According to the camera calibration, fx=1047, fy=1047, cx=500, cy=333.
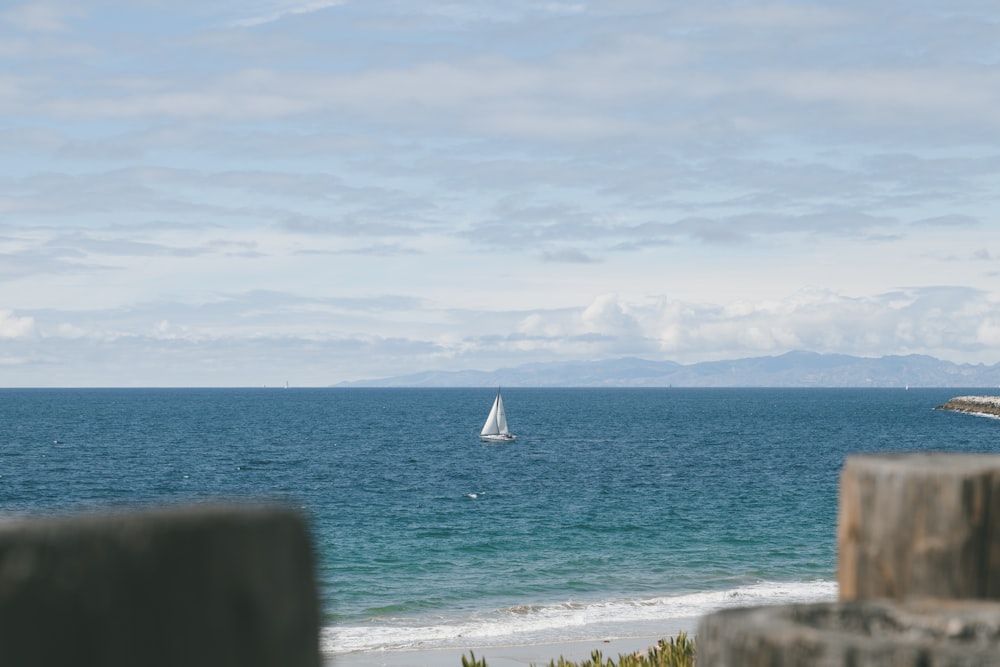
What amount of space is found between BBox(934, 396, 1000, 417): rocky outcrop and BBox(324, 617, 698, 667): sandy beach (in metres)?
137

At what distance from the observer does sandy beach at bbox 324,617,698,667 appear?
68.1ft

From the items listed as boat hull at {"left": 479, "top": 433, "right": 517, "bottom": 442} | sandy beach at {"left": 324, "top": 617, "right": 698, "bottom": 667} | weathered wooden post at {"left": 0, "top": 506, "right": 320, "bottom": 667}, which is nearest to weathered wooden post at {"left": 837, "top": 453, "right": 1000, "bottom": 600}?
weathered wooden post at {"left": 0, "top": 506, "right": 320, "bottom": 667}

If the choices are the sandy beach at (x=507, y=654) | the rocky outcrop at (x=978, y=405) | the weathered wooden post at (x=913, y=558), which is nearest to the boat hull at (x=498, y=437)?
the sandy beach at (x=507, y=654)

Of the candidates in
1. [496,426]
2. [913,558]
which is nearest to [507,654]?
[913,558]

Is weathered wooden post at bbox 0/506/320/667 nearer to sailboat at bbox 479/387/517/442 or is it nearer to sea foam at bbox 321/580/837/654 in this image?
sea foam at bbox 321/580/837/654

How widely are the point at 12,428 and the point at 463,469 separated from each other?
252 feet

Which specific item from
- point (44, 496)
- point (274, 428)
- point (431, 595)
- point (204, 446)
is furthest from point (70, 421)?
point (431, 595)

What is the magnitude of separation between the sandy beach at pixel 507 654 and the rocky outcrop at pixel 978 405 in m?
137

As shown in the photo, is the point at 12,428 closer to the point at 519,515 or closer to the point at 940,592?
the point at 519,515

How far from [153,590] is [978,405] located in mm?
176898

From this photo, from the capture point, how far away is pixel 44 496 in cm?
5753

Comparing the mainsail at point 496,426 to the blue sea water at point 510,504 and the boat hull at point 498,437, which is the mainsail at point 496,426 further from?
the blue sea water at point 510,504

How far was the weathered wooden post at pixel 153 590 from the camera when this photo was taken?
1258 mm

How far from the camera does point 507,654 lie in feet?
69.8
